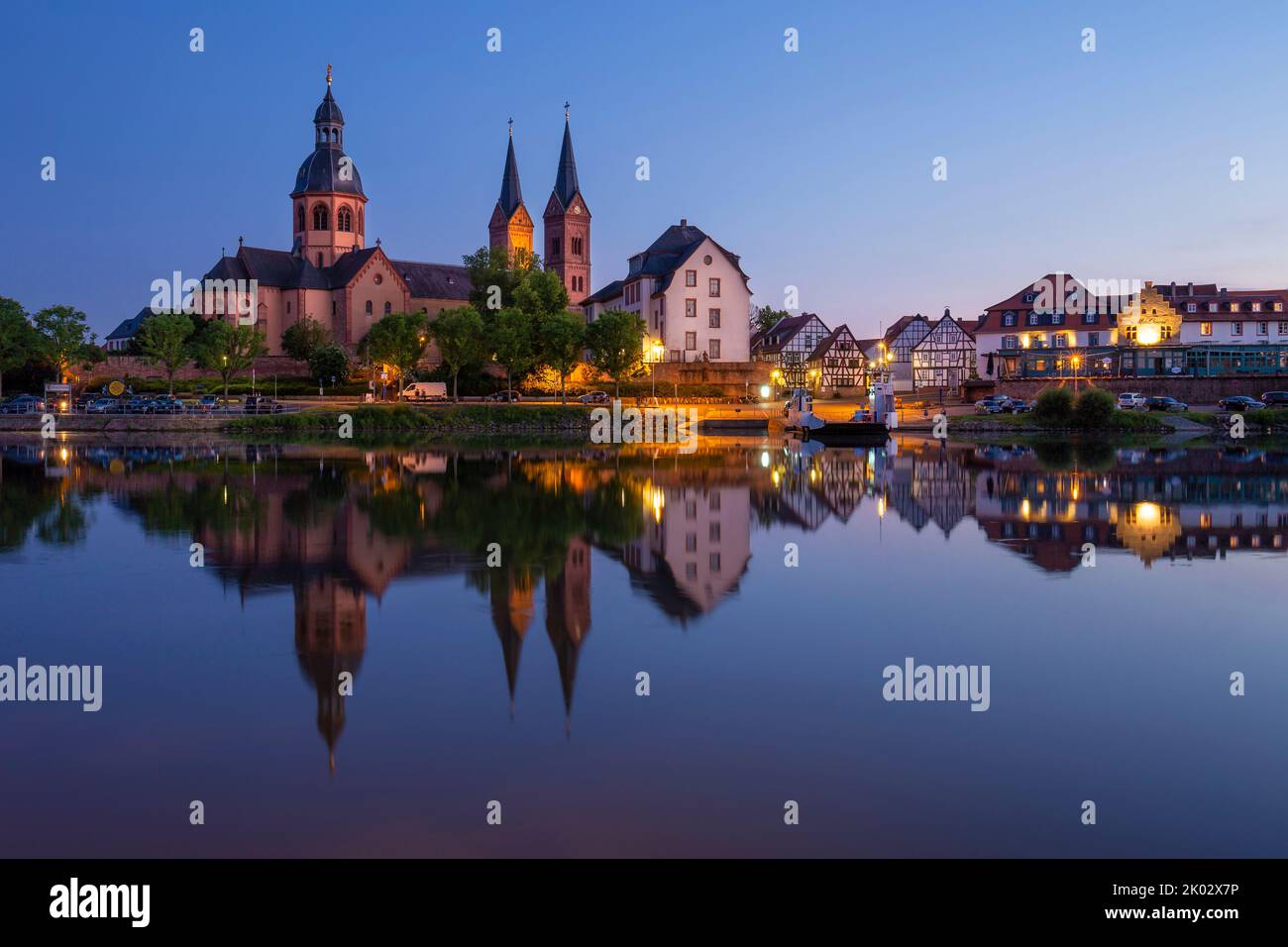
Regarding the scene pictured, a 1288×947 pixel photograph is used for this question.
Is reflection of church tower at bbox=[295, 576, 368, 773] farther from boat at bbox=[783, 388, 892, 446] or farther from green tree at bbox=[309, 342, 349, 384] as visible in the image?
green tree at bbox=[309, 342, 349, 384]

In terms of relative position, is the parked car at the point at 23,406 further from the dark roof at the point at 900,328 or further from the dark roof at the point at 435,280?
the dark roof at the point at 900,328

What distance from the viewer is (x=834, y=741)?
10.1m

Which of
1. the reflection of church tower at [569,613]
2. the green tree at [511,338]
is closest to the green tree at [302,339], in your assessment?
the green tree at [511,338]

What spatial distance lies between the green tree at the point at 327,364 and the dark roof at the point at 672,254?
86.9 feet

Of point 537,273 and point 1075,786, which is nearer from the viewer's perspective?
point 1075,786

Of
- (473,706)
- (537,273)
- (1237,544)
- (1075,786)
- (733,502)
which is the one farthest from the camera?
(537,273)

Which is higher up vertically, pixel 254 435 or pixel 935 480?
pixel 254 435

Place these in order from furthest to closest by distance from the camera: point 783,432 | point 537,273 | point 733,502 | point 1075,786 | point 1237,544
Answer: point 537,273 < point 783,432 < point 733,502 < point 1237,544 < point 1075,786

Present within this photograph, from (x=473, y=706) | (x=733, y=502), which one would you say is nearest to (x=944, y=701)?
(x=473, y=706)

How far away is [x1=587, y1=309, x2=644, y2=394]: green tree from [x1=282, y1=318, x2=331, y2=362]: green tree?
101 ft

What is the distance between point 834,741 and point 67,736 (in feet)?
23.6

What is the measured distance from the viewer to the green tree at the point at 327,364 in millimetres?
92938
